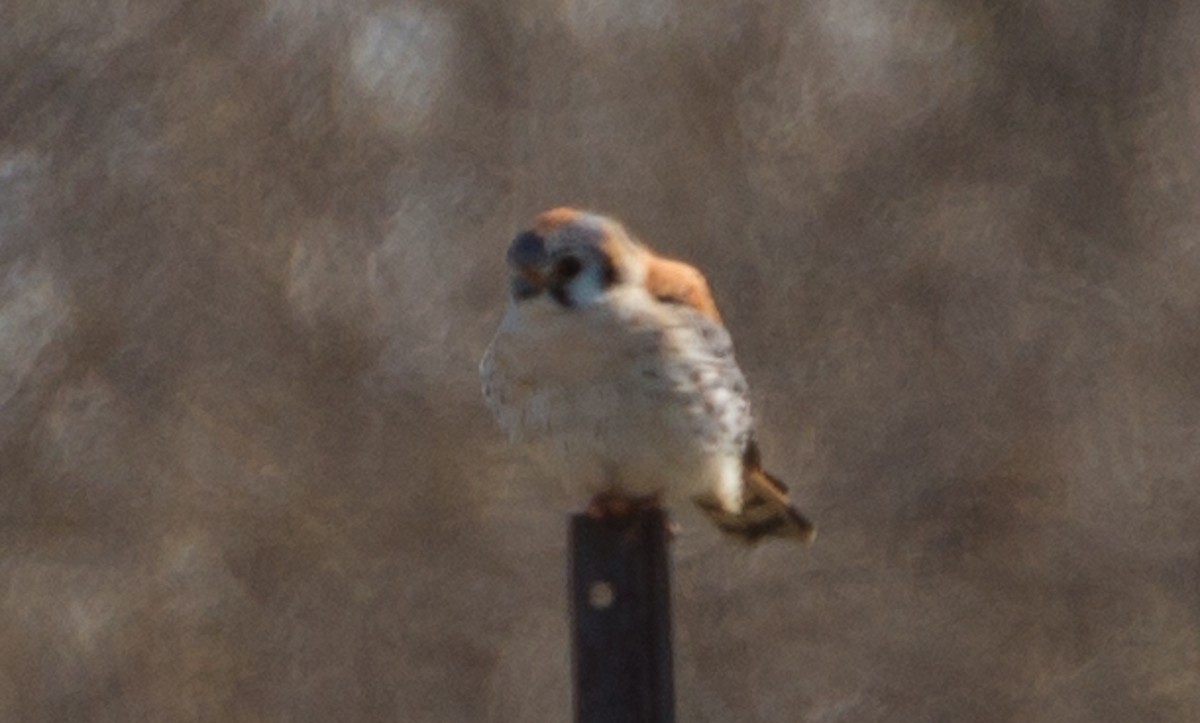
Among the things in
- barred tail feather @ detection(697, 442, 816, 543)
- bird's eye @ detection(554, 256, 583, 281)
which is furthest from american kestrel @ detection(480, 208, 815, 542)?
barred tail feather @ detection(697, 442, 816, 543)

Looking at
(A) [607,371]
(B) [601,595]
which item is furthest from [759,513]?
(B) [601,595]

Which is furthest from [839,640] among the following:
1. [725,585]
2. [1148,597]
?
[1148,597]

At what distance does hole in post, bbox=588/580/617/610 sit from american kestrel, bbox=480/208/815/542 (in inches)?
32.2

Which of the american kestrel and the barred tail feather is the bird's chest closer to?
the american kestrel

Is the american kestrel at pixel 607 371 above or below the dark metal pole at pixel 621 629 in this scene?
above

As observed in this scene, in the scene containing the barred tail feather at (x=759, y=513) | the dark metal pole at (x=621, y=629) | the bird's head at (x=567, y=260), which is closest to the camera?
the dark metal pole at (x=621, y=629)

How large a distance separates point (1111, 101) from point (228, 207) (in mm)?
2434

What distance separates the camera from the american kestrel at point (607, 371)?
13.3 ft

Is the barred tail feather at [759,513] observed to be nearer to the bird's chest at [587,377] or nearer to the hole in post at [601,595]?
the bird's chest at [587,377]

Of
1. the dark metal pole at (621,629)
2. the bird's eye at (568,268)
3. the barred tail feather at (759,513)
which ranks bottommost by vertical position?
the dark metal pole at (621,629)

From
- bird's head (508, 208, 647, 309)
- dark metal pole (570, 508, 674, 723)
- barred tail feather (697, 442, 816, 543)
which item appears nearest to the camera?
dark metal pole (570, 508, 674, 723)

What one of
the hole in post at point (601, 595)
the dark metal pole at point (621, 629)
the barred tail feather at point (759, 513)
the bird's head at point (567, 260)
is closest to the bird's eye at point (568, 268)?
the bird's head at point (567, 260)

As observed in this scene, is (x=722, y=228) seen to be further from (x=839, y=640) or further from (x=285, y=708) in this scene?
(x=285, y=708)

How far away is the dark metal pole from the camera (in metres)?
3.03
